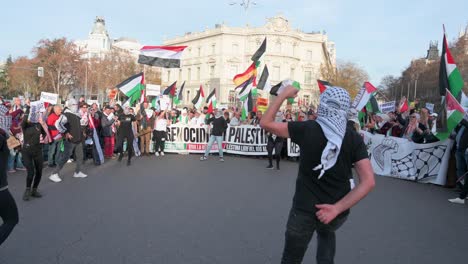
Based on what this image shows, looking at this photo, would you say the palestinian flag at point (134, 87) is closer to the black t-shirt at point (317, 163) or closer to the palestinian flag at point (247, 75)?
the palestinian flag at point (247, 75)

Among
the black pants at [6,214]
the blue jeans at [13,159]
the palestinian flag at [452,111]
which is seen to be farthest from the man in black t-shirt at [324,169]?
the blue jeans at [13,159]

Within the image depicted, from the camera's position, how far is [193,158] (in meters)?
15.0

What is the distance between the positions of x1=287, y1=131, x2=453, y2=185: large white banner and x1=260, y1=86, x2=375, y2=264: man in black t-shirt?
9021 mm

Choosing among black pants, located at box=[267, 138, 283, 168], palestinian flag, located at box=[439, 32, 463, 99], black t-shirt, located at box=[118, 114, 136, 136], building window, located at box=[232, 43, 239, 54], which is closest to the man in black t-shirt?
palestinian flag, located at box=[439, 32, 463, 99]

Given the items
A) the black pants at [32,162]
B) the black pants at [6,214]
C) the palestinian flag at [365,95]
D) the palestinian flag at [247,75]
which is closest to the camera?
the black pants at [6,214]

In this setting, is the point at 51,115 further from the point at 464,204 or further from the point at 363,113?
the point at 363,113

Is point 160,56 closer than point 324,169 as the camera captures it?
No

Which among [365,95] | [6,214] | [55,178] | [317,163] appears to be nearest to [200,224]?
[6,214]

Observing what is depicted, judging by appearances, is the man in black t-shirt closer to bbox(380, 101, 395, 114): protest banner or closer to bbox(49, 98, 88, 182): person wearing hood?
bbox(49, 98, 88, 182): person wearing hood

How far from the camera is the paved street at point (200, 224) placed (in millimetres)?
4605

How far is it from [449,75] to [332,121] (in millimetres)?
8471

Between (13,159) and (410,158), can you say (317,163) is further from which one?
(13,159)

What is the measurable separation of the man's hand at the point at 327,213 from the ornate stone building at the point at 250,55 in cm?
7436

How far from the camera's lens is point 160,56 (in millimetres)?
17250
